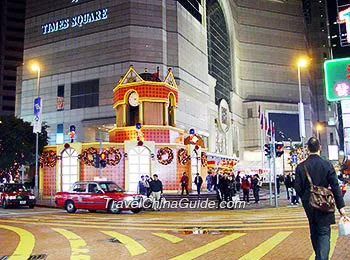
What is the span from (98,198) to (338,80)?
1140 cm

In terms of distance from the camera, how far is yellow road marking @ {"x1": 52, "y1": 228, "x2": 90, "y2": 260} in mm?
8103

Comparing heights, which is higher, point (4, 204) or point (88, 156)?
point (88, 156)

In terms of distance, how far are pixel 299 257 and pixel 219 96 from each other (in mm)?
71164

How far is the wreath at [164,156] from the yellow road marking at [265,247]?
1938 centimetres

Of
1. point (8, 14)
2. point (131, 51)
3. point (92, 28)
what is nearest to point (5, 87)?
point (8, 14)

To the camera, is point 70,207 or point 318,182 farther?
point 70,207

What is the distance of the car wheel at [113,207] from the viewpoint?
18.8 meters

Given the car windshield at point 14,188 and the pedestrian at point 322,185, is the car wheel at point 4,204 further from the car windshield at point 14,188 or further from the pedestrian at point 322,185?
the pedestrian at point 322,185

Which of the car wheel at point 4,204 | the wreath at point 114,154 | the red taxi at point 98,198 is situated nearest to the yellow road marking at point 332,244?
the red taxi at point 98,198

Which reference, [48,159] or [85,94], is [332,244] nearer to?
[48,159]

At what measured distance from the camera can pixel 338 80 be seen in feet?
47.8

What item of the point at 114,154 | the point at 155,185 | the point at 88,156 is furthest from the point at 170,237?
the point at 88,156

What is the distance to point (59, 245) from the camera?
952cm

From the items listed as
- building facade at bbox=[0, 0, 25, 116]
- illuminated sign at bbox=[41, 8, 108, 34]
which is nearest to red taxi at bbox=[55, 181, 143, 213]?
illuminated sign at bbox=[41, 8, 108, 34]
